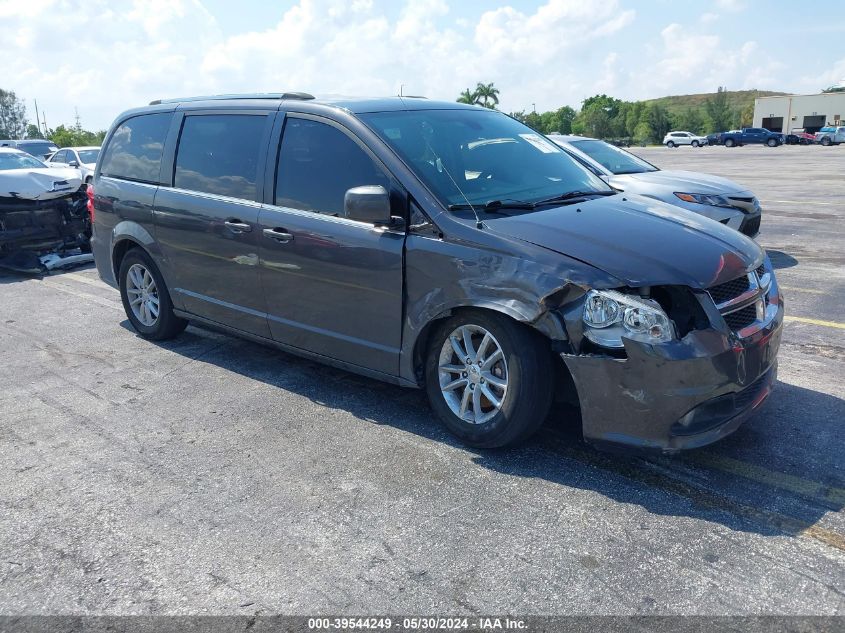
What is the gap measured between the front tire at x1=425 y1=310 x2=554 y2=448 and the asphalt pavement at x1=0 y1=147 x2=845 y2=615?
0.60ft

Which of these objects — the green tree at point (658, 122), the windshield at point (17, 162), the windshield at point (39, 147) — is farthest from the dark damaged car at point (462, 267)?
the green tree at point (658, 122)

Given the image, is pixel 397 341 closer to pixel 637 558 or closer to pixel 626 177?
pixel 637 558

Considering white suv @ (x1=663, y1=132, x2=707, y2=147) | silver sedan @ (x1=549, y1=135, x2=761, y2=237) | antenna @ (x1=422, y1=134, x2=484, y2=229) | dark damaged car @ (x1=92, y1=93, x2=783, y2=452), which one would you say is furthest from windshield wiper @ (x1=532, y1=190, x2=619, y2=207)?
white suv @ (x1=663, y1=132, x2=707, y2=147)

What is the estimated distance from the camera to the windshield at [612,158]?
32.7 ft

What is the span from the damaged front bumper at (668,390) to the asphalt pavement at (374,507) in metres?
0.28

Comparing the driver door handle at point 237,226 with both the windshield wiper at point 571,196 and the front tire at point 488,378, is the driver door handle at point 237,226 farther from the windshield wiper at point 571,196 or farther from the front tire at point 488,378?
the windshield wiper at point 571,196

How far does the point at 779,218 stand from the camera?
12984 millimetres

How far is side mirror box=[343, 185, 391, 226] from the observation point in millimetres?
4201

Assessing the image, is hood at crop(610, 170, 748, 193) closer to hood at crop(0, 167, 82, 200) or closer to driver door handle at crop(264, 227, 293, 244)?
driver door handle at crop(264, 227, 293, 244)

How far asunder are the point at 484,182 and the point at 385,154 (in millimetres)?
611

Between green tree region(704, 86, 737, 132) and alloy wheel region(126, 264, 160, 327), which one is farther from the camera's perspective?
green tree region(704, 86, 737, 132)

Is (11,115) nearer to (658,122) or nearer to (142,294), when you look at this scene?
(658,122)

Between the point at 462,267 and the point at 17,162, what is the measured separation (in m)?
9.70

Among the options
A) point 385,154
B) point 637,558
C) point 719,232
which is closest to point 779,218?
point 719,232
